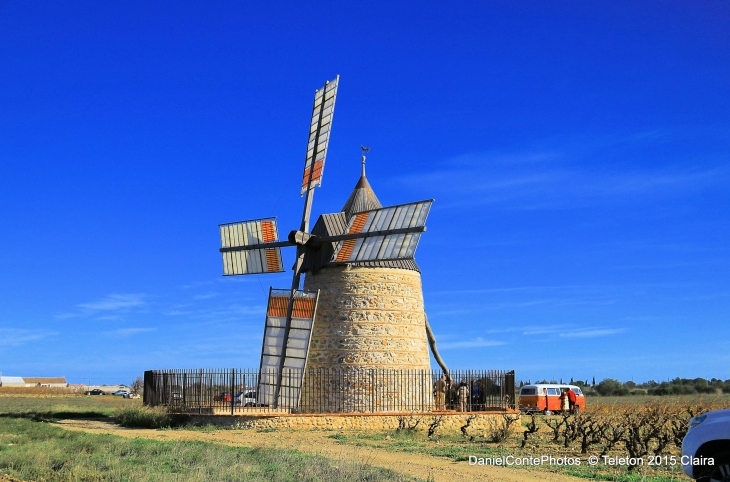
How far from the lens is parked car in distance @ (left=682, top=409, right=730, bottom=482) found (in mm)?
8438

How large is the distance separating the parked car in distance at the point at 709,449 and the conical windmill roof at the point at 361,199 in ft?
62.5

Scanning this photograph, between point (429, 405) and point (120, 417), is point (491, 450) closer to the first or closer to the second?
point (429, 405)

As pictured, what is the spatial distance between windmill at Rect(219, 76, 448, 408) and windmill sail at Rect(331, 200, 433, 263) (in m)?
0.03

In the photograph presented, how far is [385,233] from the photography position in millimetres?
23812

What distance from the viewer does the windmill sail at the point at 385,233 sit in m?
23.0

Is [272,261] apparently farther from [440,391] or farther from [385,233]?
[440,391]

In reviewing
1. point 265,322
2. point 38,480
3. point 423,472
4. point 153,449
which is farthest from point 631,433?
point 265,322

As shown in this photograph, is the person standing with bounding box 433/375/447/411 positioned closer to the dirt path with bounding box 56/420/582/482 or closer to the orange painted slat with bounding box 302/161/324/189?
the dirt path with bounding box 56/420/582/482

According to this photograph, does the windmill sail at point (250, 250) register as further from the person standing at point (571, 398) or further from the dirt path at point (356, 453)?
the person standing at point (571, 398)

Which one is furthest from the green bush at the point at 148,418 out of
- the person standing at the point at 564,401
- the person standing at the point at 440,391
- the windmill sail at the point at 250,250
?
the person standing at the point at 564,401

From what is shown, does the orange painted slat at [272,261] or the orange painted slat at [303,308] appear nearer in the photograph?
the orange painted slat at [303,308]

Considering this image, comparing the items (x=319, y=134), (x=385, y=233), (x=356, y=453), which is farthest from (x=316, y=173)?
(x=356, y=453)

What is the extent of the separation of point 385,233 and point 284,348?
201 inches

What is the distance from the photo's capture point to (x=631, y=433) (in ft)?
51.0
